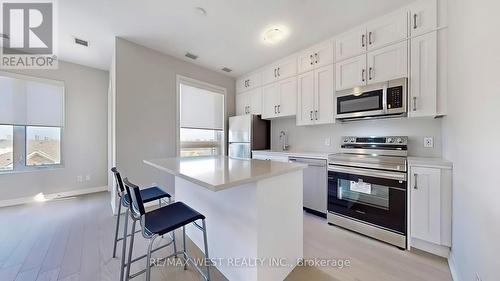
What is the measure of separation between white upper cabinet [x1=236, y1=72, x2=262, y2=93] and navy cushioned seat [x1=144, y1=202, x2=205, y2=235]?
312cm

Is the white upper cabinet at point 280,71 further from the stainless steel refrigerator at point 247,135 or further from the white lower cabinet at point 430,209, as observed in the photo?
the white lower cabinet at point 430,209

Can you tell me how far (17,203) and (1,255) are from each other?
2165 millimetres

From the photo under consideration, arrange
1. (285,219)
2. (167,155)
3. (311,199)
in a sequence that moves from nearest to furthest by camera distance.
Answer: (285,219) → (311,199) → (167,155)

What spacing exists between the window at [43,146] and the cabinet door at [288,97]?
4.49m

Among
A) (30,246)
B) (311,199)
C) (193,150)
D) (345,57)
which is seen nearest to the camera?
(30,246)

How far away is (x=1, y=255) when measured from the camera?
183cm

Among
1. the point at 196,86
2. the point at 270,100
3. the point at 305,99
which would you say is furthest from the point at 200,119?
the point at 305,99

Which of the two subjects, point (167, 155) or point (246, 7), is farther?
point (167, 155)

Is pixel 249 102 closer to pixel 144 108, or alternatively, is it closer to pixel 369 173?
pixel 144 108

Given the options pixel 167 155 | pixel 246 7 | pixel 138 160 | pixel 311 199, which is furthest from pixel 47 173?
pixel 311 199

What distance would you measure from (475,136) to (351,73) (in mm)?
1624

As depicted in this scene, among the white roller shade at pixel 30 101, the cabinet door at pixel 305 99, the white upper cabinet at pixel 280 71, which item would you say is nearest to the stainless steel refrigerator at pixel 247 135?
the white upper cabinet at pixel 280 71

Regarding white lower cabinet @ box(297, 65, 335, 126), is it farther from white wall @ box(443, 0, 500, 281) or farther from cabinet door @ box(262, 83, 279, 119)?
white wall @ box(443, 0, 500, 281)

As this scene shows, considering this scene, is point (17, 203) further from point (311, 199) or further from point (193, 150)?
point (311, 199)
